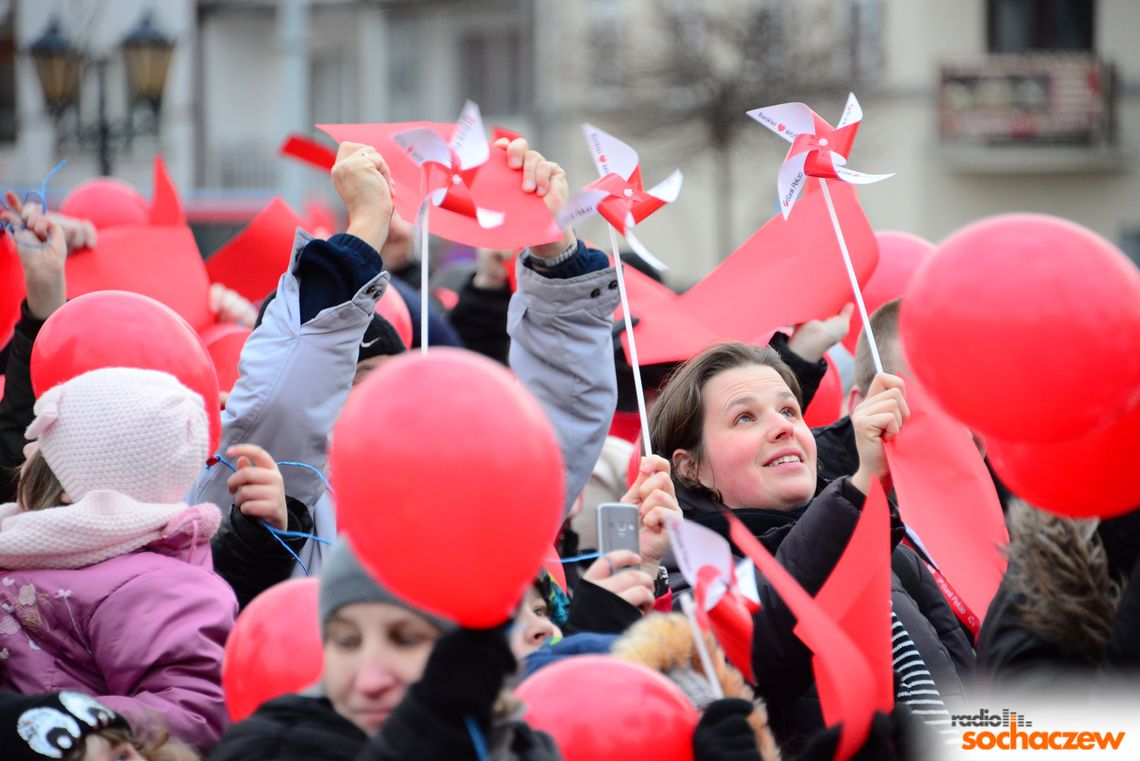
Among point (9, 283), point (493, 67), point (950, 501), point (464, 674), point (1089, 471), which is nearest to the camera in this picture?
→ point (464, 674)

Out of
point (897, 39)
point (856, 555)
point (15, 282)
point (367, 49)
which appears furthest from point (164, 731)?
point (367, 49)

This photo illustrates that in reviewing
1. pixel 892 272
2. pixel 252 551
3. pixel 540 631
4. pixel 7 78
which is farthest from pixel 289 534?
pixel 7 78

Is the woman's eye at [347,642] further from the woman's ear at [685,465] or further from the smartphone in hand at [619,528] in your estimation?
the woman's ear at [685,465]

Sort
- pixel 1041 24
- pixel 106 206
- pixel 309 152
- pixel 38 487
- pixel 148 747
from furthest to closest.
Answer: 1. pixel 1041 24
2. pixel 106 206
3. pixel 309 152
4. pixel 38 487
5. pixel 148 747

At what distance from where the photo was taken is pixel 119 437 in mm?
2613

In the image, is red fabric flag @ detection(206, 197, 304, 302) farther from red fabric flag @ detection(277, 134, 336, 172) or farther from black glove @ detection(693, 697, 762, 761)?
black glove @ detection(693, 697, 762, 761)

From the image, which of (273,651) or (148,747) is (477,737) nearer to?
(273,651)

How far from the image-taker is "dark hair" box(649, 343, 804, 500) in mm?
3203

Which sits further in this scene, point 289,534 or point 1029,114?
point 1029,114

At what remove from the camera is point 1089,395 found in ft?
6.29

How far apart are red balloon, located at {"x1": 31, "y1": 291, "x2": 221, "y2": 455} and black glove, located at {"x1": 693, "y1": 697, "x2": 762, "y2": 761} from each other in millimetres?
1269

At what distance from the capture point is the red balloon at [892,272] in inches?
174

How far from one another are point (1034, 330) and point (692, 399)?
1348 mm

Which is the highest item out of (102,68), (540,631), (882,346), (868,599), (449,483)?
(102,68)
